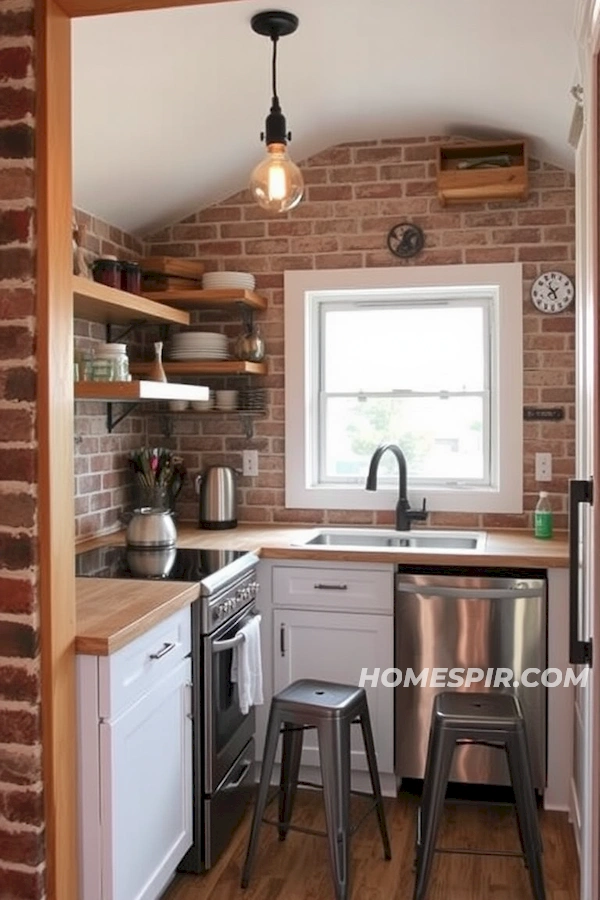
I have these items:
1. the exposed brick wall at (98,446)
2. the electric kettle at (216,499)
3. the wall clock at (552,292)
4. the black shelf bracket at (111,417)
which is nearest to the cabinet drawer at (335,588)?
the electric kettle at (216,499)

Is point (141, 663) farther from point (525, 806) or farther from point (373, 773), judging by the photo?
point (525, 806)

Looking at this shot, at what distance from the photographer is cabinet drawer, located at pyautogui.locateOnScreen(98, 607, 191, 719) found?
6.51 feet

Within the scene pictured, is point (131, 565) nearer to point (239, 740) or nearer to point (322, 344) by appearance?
point (239, 740)

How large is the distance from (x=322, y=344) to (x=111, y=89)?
60.9 inches

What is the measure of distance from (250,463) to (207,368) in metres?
0.51

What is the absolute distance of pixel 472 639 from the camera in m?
3.02

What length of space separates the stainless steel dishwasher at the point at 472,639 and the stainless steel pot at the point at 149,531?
84 centimetres

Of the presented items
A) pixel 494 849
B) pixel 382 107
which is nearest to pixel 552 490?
pixel 494 849

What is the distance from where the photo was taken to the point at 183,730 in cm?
250

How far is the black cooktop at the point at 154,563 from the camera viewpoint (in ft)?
8.82

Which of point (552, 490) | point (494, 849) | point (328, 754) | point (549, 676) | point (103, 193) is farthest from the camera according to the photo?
point (552, 490)

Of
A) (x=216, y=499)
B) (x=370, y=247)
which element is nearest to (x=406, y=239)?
(x=370, y=247)

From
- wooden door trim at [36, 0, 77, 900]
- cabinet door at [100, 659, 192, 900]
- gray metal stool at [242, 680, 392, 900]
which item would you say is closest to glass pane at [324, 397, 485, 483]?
gray metal stool at [242, 680, 392, 900]

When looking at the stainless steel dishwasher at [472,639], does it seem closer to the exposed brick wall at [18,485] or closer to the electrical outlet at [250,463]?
the electrical outlet at [250,463]
